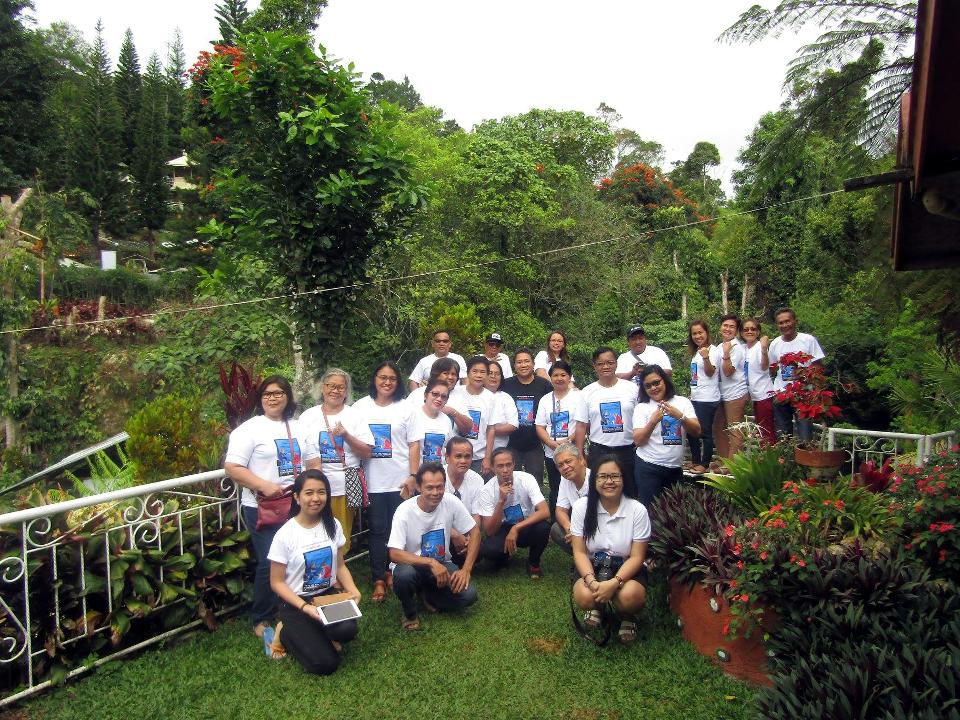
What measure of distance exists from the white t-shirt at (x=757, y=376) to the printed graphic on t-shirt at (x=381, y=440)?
11.5 ft

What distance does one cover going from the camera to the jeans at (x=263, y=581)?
4340 millimetres

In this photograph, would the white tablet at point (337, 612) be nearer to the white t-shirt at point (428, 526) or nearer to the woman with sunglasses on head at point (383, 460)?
the white t-shirt at point (428, 526)

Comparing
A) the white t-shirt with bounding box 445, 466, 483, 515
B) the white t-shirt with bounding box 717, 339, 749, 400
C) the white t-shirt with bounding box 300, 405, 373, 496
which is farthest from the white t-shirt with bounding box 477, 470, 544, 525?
the white t-shirt with bounding box 717, 339, 749, 400

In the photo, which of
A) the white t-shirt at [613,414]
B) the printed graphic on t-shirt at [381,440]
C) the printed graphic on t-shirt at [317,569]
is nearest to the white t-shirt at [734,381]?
the white t-shirt at [613,414]

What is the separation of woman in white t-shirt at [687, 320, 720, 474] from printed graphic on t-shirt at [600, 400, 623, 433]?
1.29 m

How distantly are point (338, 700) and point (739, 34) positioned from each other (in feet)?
22.7

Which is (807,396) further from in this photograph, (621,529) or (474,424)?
(474,424)

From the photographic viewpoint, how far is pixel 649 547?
430 cm

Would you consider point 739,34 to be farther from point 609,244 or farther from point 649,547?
point 609,244

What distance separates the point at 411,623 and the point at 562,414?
7.05ft

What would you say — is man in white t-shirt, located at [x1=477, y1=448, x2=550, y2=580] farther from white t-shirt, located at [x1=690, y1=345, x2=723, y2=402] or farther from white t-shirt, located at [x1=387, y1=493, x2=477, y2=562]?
white t-shirt, located at [x1=690, y1=345, x2=723, y2=402]

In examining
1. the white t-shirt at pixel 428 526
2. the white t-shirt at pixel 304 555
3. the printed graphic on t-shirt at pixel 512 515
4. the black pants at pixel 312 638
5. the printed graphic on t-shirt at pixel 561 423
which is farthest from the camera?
the printed graphic on t-shirt at pixel 561 423

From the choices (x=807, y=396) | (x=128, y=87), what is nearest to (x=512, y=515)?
(x=807, y=396)

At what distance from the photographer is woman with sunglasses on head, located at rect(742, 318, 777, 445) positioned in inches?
255
